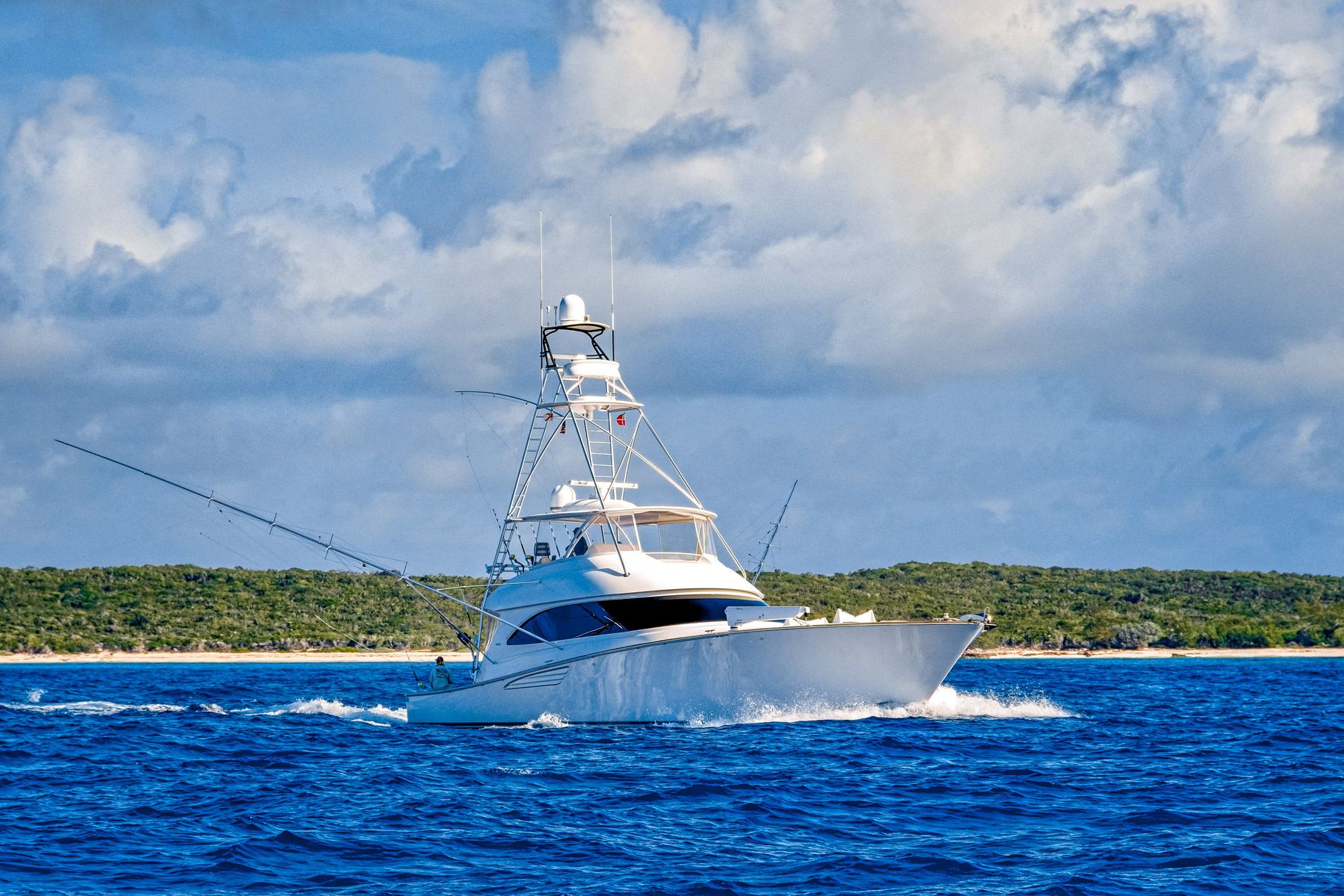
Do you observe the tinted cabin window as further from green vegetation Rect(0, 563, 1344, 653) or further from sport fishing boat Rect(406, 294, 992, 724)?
green vegetation Rect(0, 563, 1344, 653)

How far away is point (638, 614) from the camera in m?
28.2

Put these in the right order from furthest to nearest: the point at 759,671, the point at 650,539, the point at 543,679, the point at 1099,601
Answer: the point at 1099,601
the point at 650,539
the point at 543,679
the point at 759,671

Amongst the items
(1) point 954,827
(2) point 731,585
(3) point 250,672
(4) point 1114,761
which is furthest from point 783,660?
(3) point 250,672

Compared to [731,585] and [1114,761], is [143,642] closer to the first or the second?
[731,585]

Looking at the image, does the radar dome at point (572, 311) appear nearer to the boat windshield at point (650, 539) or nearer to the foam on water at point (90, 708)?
the boat windshield at point (650, 539)

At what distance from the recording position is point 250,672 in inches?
2443

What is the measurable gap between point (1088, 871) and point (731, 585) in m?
15.2

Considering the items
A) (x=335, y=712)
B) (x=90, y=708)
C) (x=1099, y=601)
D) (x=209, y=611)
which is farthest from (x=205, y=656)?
(x=1099, y=601)

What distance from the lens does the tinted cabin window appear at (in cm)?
2819

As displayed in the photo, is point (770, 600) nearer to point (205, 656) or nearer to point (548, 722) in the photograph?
point (205, 656)

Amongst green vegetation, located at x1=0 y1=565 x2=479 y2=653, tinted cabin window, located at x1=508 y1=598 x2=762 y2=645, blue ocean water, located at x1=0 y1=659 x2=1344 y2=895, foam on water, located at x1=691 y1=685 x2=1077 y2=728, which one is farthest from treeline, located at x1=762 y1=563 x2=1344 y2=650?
blue ocean water, located at x1=0 y1=659 x2=1344 y2=895

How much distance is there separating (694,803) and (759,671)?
7.49 metres

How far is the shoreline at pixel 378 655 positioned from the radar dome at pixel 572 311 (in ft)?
152

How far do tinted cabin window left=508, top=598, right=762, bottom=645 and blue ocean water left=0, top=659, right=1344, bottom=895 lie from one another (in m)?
2.10
